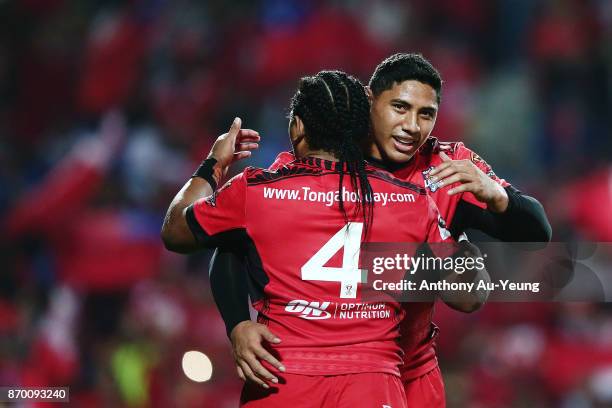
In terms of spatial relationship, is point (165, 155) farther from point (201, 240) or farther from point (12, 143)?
point (201, 240)

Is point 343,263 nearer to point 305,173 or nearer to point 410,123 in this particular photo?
point 305,173

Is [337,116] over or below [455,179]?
over

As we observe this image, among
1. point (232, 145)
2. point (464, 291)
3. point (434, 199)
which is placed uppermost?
point (232, 145)

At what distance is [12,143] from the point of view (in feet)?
25.2

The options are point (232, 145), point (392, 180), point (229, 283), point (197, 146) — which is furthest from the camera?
point (197, 146)

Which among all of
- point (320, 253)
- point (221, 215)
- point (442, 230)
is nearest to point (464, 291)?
point (442, 230)

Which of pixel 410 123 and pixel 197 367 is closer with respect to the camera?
pixel 410 123

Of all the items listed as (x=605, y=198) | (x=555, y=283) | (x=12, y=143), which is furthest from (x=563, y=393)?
(x=12, y=143)

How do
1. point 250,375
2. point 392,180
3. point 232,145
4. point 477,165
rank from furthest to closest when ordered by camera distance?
point 477,165 → point 232,145 → point 392,180 → point 250,375

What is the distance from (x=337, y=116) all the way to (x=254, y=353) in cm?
65

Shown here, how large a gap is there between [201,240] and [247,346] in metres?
0.31

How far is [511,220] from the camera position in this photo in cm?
296

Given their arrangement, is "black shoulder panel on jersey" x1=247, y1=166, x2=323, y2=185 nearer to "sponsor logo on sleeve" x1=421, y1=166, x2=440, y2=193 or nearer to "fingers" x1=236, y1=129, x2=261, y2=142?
"sponsor logo on sleeve" x1=421, y1=166, x2=440, y2=193

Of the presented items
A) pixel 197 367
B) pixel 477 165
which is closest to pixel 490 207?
pixel 477 165
